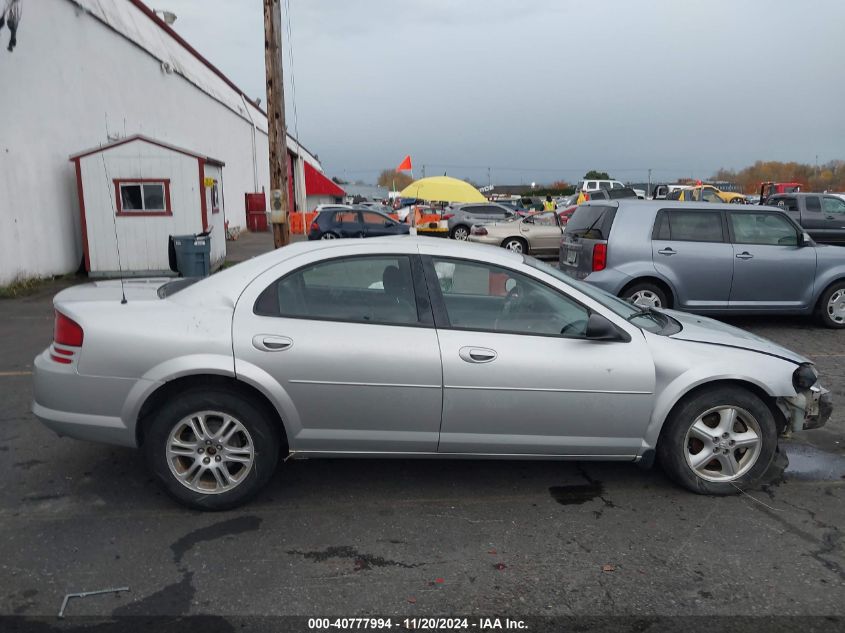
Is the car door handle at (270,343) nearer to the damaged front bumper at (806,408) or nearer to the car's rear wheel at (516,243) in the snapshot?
the damaged front bumper at (806,408)

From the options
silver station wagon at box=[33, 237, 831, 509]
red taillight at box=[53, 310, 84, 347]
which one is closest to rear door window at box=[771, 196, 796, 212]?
silver station wagon at box=[33, 237, 831, 509]

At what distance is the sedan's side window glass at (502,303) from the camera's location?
388 centimetres

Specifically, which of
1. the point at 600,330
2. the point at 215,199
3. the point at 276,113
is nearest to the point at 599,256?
the point at 600,330

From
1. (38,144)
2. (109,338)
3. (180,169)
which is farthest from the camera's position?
(180,169)

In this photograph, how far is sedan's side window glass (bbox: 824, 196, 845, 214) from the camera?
1897cm

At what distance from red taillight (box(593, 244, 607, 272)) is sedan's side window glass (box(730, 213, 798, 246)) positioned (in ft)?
5.96

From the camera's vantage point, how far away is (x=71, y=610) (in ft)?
9.52

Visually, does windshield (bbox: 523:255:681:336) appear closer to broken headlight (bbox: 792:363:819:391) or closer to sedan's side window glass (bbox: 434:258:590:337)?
sedan's side window glass (bbox: 434:258:590:337)

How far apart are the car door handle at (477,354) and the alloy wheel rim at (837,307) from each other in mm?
7472

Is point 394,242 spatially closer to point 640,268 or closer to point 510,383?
point 510,383

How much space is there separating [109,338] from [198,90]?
72.4 ft

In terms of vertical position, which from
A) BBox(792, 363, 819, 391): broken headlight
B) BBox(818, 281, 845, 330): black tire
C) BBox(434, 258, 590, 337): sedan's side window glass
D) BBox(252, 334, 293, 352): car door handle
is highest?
BBox(434, 258, 590, 337): sedan's side window glass

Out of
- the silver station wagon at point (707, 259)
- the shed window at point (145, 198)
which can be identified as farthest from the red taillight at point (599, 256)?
the shed window at point (145, 198)

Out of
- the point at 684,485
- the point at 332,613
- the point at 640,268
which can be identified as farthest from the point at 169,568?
the point at 640,268
